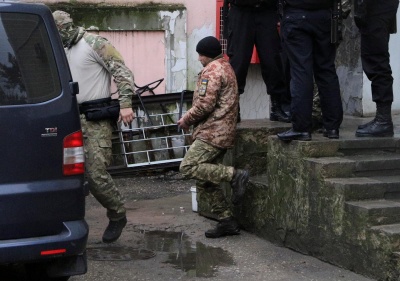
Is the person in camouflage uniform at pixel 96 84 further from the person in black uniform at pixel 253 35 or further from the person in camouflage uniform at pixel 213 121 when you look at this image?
the person in black uniform at pixel 253 35

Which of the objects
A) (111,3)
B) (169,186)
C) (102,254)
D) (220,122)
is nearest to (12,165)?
(102,254)

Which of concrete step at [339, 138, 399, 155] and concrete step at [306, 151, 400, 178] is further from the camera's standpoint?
concrete step at [339, 138, 399, 155]

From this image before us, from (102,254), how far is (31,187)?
1.94 metres

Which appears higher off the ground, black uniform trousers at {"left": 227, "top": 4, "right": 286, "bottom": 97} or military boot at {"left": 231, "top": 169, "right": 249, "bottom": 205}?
black uniform trousers at {"left": 227, "top": 4, "right": 286, "bottom": 97}

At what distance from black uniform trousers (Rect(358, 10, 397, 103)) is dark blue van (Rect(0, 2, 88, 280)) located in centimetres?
275

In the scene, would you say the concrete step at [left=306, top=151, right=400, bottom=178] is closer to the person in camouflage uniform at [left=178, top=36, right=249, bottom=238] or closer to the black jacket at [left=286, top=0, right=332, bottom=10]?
the person in camouflage uniform at [left=178, top=36, right=249, bottom=238]

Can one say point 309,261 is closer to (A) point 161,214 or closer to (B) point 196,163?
(B) point 196,163

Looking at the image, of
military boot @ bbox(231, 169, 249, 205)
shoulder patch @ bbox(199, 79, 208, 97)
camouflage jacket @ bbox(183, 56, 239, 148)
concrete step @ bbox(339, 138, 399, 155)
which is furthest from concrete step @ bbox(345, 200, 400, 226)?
shoulder patch @ bbox(199, 79, 208, 97)

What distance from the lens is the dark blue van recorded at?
5.14m

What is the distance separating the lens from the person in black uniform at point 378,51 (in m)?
6.98

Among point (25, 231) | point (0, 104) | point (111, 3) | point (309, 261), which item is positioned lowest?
point (309, 261)

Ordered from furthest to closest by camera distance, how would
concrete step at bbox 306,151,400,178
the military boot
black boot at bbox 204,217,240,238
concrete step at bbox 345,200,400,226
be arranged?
1. black boot at bbox 204,217,240,238
2. the military boot
3. concrete step at bbox 306,151,400,178
4. concrete step at bbox 345,200,400,226

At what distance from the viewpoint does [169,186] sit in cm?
1001

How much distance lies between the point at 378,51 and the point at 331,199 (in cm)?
140
